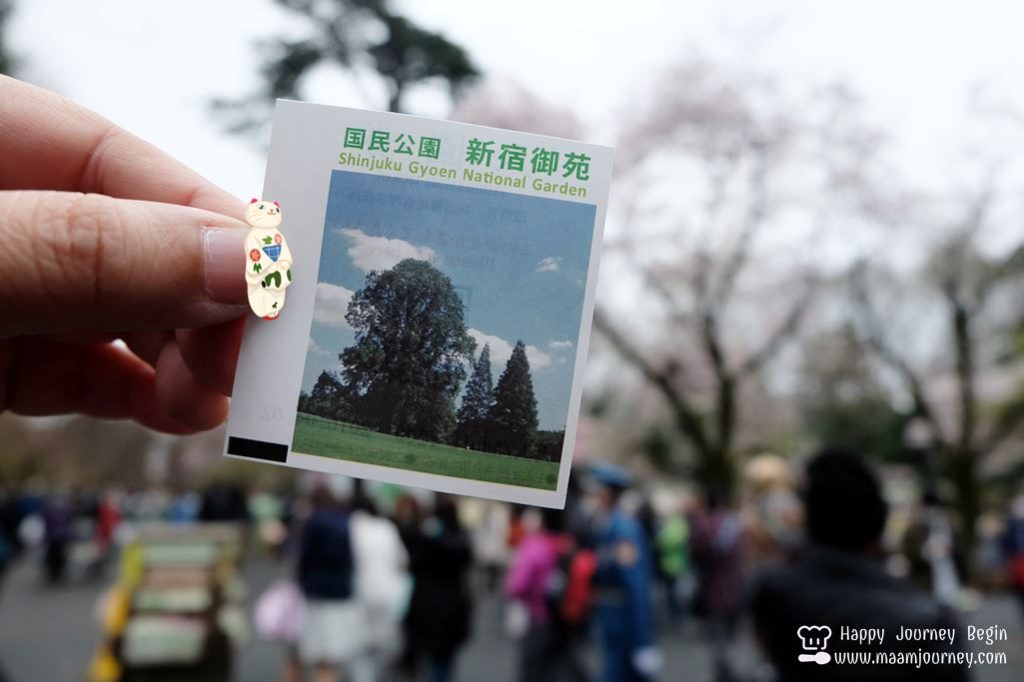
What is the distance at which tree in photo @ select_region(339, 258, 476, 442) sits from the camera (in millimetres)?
1196

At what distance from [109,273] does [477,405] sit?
23.3 inches

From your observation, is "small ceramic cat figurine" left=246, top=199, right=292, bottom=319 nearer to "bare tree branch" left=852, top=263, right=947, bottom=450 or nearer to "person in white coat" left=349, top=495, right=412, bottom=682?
"person in white coat" left=349, top=495, right=412, bottom=682

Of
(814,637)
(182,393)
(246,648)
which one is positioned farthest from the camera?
(246,648)

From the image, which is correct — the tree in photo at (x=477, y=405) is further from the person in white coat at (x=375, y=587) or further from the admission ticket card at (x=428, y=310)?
the person in white coat at (x=375, y=587)

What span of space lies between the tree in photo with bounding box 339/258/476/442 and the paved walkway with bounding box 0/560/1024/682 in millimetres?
6264

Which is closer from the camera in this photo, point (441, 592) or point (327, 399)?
point (327, 399)

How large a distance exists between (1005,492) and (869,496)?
25169mm

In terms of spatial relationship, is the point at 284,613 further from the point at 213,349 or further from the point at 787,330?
the point at 787,330

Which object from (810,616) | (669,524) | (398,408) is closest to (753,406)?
(669,524)

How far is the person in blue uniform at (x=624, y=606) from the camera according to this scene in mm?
5438

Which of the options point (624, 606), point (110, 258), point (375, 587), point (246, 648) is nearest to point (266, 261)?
point (110, 258)

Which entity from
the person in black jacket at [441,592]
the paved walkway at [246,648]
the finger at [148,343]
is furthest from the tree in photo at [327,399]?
the paved walkway at [246,648]

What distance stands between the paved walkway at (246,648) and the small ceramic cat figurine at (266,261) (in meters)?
6.47

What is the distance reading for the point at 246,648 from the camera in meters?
8.91
